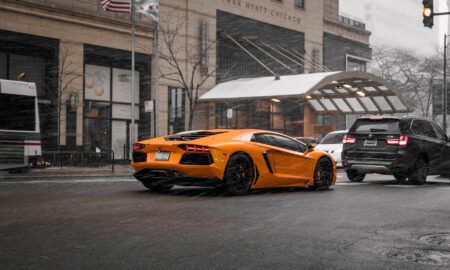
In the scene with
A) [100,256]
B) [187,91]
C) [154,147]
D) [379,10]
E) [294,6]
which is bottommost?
[100,256]

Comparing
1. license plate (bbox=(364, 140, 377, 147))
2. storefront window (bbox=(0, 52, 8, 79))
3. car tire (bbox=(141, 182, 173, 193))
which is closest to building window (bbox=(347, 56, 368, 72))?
storefront window (bbox=(0, 52, 8, 79))

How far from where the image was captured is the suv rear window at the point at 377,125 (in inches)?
619

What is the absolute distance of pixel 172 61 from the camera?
32.9m

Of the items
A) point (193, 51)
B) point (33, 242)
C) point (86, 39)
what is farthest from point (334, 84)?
point (33, 242)

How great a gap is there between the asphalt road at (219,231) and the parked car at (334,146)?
11029 millimetres

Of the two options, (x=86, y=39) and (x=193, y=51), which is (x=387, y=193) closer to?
(x=86, y=39)

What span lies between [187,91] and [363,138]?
16843 mm

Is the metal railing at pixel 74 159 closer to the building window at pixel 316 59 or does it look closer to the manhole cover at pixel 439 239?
the manhole cover at pixel 439 239

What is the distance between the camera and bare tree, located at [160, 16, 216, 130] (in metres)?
32.2

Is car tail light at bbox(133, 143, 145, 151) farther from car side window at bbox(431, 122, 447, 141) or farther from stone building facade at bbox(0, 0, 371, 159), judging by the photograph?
stone building facade at bbox(0, 0, 371, 159)

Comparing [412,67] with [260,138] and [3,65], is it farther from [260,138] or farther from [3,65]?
[260,138]

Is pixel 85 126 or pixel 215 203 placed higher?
pixel 85 126

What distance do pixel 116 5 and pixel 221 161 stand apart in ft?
57.8

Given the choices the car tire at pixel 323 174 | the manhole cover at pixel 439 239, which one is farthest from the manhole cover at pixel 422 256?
the car tire at pixel 323 174
